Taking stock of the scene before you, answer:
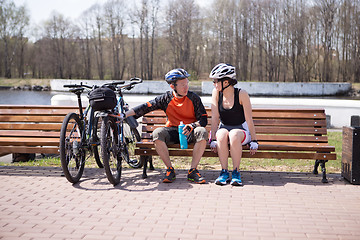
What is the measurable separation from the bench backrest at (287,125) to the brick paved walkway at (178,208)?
504 mm

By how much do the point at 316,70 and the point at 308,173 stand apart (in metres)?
55.7

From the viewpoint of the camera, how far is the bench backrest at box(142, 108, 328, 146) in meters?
5.61

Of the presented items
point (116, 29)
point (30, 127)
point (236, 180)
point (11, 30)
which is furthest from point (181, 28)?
point (236, 180)

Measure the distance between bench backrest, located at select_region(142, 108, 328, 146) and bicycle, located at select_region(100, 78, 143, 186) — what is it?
12.6 inches

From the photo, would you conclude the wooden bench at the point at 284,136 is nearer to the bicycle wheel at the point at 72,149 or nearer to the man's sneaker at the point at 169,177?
the man's sneaker at the point at 169,177

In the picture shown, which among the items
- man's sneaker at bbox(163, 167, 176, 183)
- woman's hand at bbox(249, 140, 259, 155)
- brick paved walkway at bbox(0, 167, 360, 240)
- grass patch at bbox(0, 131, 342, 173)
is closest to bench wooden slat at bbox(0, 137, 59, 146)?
brick paved walkway at bbox(0, 167, 360, 240)

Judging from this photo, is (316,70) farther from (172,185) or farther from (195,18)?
(172,185)

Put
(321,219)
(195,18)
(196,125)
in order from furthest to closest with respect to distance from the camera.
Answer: (195,18), (196,125), (321,219)

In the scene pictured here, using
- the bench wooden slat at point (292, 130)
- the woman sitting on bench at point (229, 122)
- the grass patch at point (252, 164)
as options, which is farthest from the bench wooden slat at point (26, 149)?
the bench wooden slat at point (292, 130)

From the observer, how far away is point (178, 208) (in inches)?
168

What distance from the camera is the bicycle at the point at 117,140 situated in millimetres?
4926

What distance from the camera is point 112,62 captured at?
6925cm

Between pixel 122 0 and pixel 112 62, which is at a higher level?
pixel 122 0

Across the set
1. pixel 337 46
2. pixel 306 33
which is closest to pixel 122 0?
pixel 306 33
